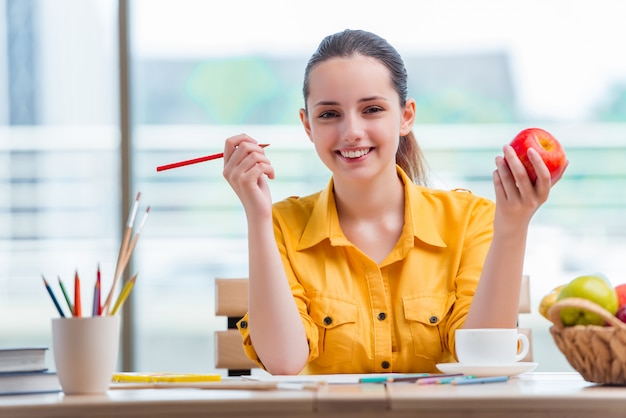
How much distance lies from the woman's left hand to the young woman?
95 millimetres

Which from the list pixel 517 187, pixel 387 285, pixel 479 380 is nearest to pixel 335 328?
pixel 387 285

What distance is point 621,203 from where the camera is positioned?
343 centimetres

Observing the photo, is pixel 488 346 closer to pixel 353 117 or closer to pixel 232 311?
pixel 353 117

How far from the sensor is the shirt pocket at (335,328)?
5.56 feet

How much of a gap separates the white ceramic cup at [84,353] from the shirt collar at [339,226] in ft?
2.37

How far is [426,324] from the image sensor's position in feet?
5.59

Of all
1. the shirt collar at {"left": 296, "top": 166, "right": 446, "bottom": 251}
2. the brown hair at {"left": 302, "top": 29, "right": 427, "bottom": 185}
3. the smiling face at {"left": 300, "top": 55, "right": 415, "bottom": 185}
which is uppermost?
the brown hair at {"left": 302, "top": 29, "right": 427, "bottom": 185}

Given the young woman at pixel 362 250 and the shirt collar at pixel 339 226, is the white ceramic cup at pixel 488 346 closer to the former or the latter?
the young woman at pixel 362 250

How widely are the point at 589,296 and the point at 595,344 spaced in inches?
2.3

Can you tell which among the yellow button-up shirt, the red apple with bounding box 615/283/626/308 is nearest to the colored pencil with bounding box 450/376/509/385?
the red apple with bounding box 615/283/626/308

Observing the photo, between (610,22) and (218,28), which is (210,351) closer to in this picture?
(218,28)

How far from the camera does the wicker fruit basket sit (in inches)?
42.1

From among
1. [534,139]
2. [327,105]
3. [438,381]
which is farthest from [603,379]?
[327,105]

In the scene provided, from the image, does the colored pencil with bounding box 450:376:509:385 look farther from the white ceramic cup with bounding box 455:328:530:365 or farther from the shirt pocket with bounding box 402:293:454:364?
the shirt pocket with bounding box 402:293:454:364
